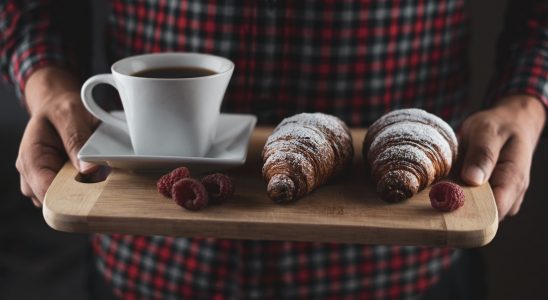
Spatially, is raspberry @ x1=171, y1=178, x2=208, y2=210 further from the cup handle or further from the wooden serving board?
the cup handle

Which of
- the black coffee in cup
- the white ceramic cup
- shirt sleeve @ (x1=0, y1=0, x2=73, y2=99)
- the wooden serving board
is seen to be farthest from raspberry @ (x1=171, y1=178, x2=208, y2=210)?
shirt sleeve @ (x1=0, y1=0, x2=73, y2=99)

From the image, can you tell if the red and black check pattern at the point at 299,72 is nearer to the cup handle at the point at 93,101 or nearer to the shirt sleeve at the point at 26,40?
the shirt sleeve at the point at 26,40

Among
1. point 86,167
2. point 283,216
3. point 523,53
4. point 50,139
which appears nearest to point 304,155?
point 283,216

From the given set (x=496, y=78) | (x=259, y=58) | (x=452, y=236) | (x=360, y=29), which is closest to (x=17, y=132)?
(x=259, y=58)

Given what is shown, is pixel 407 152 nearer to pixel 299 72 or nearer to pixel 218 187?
pixel 218 187

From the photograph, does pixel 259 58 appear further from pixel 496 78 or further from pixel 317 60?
pixel 496 78

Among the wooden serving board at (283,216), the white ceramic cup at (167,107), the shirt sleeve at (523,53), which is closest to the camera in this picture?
the wooden serving board at (283,216)

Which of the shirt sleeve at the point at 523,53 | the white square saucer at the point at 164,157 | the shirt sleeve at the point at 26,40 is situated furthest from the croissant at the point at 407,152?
the shirt sleeve at the point at 26,40
